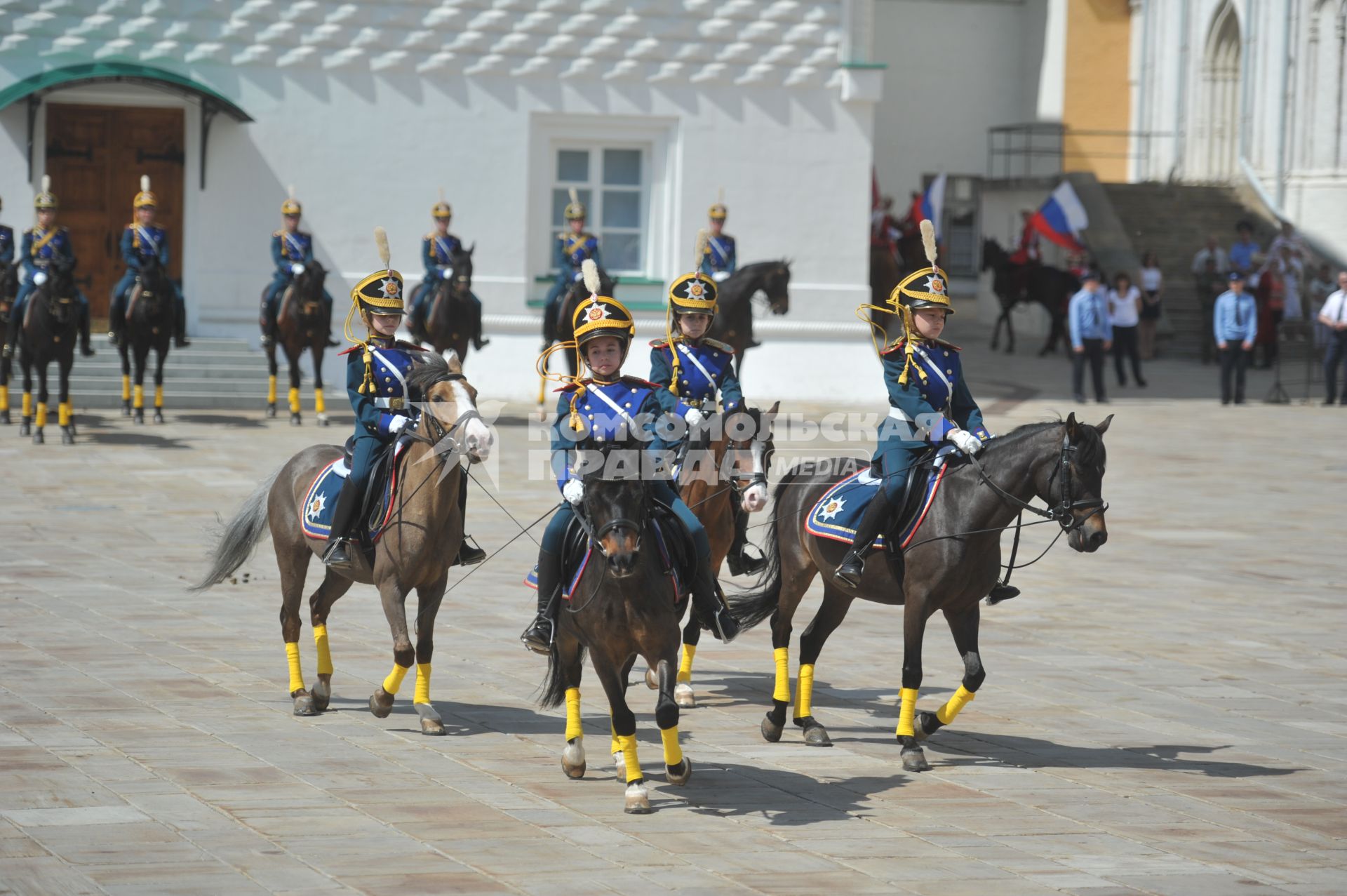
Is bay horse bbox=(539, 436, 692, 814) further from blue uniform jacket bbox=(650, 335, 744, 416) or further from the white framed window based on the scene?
the white framed window

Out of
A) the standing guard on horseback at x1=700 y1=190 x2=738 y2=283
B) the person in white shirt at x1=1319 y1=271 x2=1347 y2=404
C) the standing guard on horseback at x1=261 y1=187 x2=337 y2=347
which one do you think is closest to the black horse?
the person in white shirt at x1=1319 y1=271 x2=1347 y2=404

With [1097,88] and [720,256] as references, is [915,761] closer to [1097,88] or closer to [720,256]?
[720,256]

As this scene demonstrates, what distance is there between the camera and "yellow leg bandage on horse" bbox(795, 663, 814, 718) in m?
8.42

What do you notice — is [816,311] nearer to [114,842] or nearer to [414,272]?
[414,272]

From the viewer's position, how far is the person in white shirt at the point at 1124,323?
27.7 metres

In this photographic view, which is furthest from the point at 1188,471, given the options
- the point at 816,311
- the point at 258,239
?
the point at 258,239

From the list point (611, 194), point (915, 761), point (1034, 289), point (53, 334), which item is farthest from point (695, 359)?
point (1034, 289)

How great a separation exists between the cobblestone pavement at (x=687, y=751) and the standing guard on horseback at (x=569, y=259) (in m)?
7.86

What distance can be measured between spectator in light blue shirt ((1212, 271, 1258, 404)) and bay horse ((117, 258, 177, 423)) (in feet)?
51.3

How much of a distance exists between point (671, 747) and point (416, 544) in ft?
6.20

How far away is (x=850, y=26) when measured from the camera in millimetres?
25547

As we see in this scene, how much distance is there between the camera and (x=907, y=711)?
800cm

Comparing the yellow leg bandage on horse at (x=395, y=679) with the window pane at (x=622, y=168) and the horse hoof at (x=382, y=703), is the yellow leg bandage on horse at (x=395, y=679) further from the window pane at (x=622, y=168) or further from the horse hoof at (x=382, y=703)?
the window pane at (x=622, y=168)

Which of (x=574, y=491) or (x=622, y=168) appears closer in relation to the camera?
(x=574, y=491)
